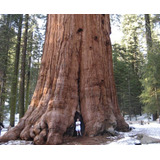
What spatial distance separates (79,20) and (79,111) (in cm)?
364

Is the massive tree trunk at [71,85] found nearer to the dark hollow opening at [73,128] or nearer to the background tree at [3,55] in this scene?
the dark hollow opening at [73,128]

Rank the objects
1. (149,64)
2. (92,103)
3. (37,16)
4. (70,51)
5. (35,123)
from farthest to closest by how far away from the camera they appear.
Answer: (37,16) < (149,64) < (70,51) < (92,103) < (35,123)

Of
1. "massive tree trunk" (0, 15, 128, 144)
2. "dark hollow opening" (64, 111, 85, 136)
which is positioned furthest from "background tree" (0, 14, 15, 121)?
"dark hollow opening" (64, 111, 85, 136)

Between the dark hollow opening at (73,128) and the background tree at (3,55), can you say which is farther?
the background tree at (3,55)

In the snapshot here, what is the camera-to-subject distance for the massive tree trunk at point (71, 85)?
210 inches

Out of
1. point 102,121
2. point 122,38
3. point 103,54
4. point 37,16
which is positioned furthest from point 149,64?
point 122,38

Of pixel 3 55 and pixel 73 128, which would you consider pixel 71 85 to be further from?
pixel 3 55

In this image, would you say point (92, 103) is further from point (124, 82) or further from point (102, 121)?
point (124, 82)

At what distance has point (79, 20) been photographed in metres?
6.86

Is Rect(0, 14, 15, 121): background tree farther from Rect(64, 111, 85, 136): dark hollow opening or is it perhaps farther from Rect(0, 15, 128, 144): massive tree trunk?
Rect(64, 111, 85, 136): dark hollow opening

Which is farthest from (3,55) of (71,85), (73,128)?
(73,128)

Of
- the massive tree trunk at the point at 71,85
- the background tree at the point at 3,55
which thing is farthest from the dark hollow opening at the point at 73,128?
the background tree at the point at 3,55

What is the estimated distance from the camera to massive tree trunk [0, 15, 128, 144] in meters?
5.33

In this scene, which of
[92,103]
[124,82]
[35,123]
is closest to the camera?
[35,123]
